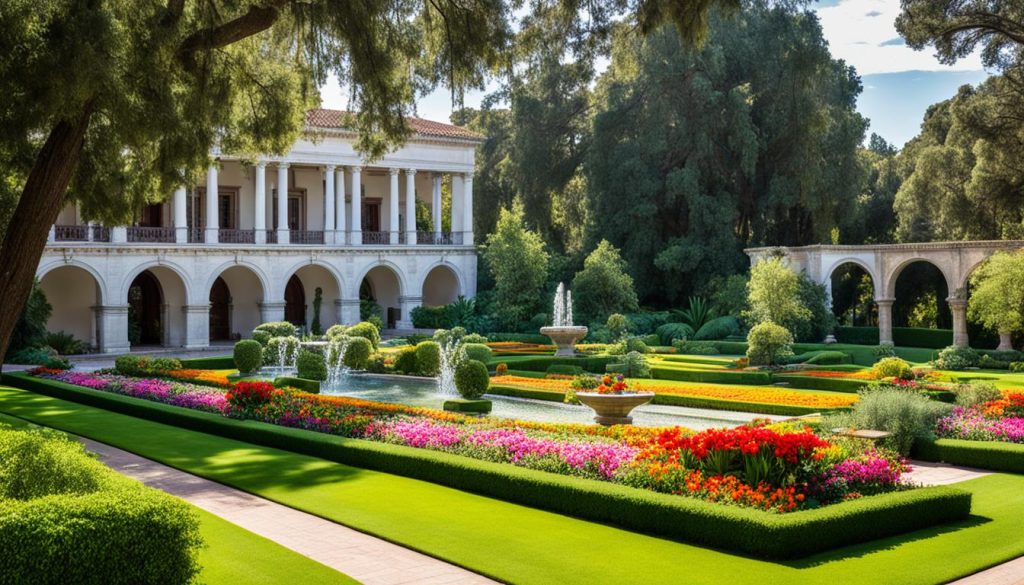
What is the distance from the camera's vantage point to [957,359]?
92.1 feet

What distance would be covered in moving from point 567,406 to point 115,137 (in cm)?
1020

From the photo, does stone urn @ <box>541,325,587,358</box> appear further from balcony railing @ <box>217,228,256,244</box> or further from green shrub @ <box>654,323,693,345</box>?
balcony railing @ <box>217,228,256,244</box>

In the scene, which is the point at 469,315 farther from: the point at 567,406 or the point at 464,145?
the point at 567,406

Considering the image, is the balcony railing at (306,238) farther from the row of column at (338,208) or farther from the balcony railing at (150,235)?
the balcony railing at (150,235)

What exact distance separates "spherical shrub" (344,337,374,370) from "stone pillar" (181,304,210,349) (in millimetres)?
14051

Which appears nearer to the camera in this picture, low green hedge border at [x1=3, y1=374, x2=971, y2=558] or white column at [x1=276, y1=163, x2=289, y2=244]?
low green hedge border at [x1=3, y1=374, x2=971, y2=558]

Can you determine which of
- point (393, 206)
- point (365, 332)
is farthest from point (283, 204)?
point (365, 332)

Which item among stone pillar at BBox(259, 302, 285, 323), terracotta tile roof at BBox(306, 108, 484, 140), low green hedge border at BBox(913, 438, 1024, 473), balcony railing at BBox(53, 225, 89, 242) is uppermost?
terracotta tile roof at BBox(306, 108, 484, 140)

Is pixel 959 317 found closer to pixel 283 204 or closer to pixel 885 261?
pixel 885 261

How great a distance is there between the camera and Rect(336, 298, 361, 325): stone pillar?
146 feet

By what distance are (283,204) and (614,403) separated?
28974mm

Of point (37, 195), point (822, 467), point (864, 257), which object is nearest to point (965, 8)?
point (864, 257)

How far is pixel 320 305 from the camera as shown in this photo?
46.3 meters

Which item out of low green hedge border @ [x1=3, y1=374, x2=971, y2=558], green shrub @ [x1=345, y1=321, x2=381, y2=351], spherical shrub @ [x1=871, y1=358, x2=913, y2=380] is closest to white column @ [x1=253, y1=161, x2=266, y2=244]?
green shrub @ [x1=345, y1=321, x2=381, y2=351]
